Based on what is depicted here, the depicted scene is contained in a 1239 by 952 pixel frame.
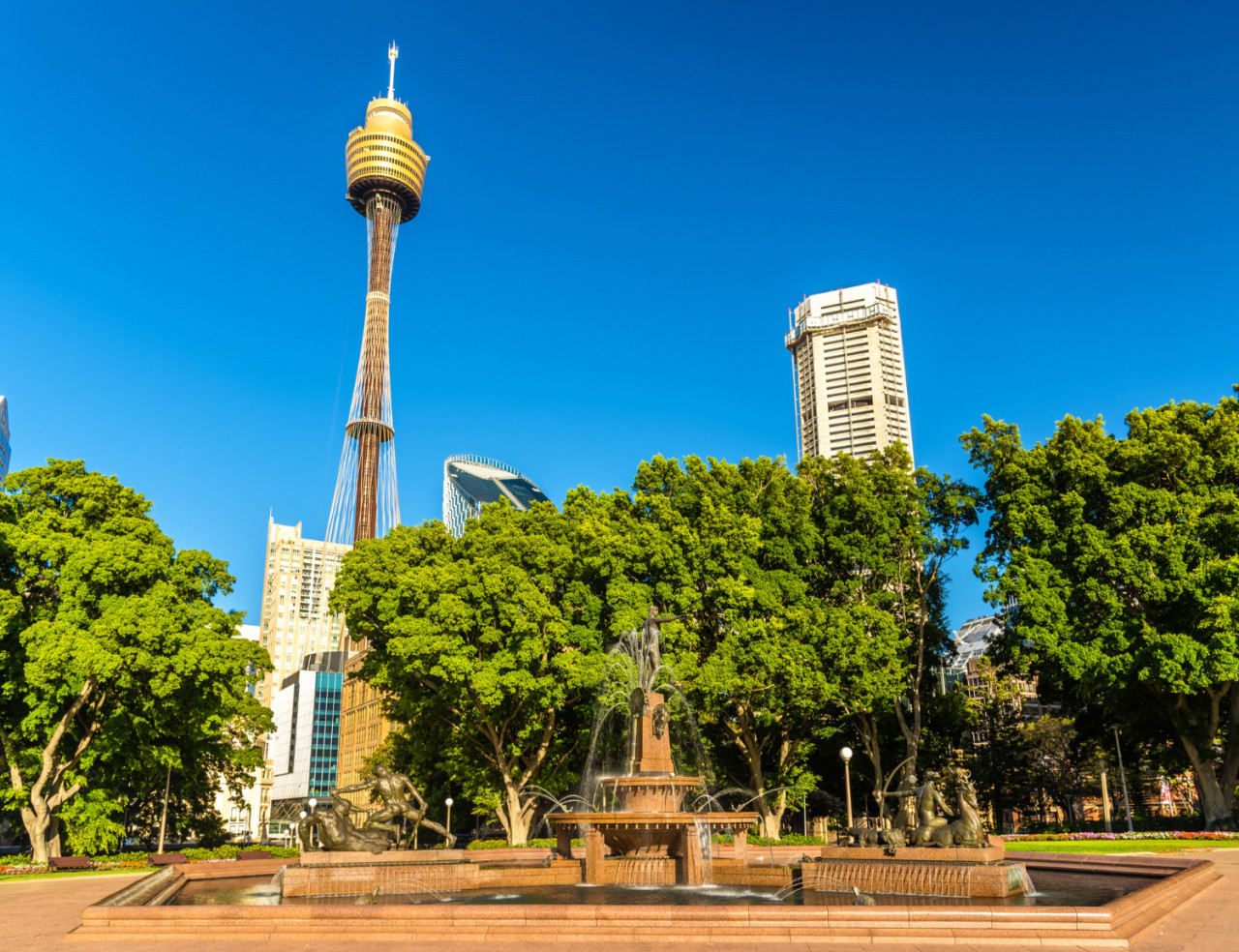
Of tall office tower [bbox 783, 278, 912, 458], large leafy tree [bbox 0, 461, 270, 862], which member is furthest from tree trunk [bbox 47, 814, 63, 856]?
tall office tower [bbox 783, 278, 912, 458]

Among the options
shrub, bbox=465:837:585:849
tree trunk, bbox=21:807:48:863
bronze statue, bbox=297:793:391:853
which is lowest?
shrub, bbox=465:837:585:849

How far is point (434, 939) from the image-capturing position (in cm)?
1140

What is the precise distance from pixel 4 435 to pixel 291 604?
8410 centimetres

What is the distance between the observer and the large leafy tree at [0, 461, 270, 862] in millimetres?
28250

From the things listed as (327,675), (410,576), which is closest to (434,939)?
(410,576)

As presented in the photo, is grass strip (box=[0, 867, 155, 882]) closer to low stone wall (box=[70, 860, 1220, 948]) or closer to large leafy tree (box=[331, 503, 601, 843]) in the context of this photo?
large leafy tree (box=[331, 503, 601, 843])

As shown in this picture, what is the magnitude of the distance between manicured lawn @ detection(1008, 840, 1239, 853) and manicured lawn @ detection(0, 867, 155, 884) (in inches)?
911

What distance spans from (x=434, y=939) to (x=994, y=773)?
4085cm

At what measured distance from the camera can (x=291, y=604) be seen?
184 m

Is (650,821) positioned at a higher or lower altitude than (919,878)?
higher

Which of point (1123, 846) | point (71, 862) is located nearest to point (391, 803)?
point (71, 862)

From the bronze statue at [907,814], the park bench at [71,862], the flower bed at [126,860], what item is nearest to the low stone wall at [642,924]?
the bronze statue at [907,814]

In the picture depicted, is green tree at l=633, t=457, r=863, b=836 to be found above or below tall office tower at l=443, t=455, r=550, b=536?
below

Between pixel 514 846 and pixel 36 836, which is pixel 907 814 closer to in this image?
pixel 514 846
